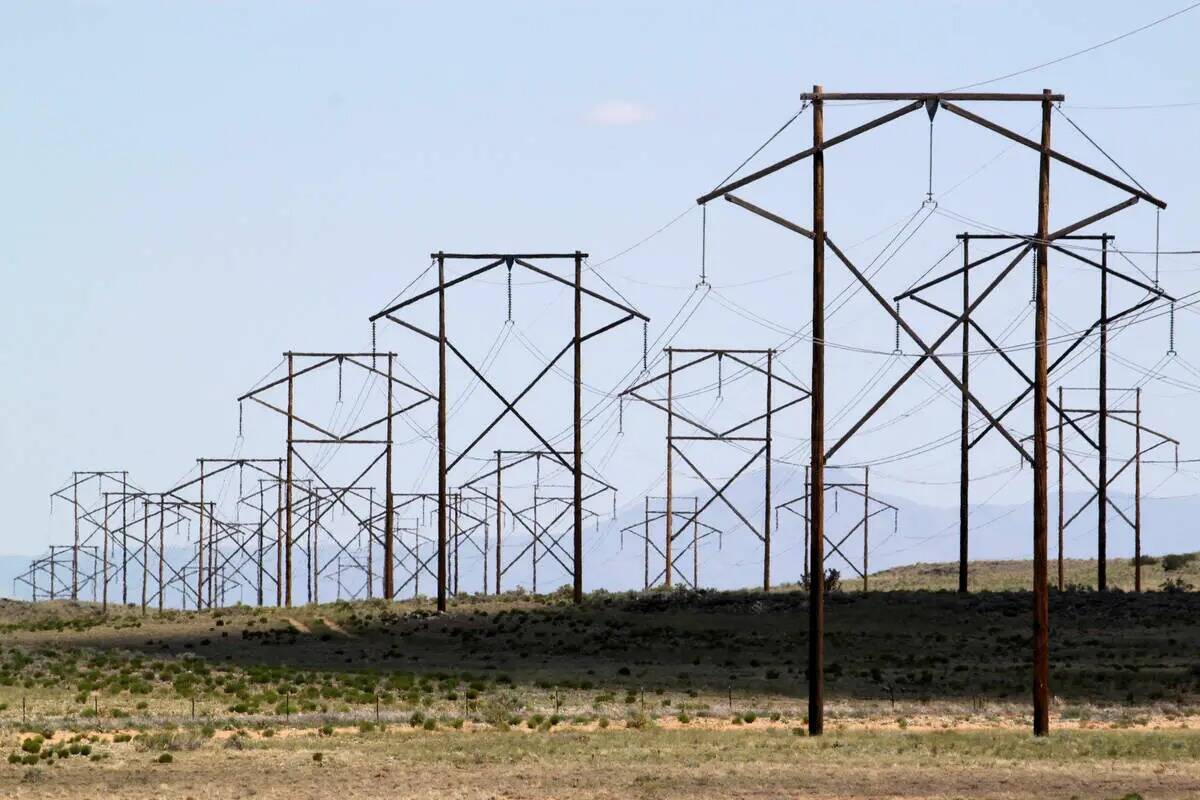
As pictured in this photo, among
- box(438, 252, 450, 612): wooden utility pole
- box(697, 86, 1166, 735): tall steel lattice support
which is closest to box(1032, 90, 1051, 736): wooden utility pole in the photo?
box(697, 86, 1166, 735): tall steel lattice support

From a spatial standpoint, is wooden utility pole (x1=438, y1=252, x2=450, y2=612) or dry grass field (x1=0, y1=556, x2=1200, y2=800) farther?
wooden utility pole (x1=438, y1=252, x2=450, y2=612)

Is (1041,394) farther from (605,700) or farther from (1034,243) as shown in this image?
(605,700)

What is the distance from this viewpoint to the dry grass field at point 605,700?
37.7 m

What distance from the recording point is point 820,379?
1654 inches

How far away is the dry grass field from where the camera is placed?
37.7m

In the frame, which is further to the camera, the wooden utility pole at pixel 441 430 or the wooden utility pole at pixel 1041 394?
the wooden utility pole at pixel 441 430

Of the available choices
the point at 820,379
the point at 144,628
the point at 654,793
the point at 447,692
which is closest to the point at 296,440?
the point at 144,628

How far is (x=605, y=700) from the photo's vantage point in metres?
56.2

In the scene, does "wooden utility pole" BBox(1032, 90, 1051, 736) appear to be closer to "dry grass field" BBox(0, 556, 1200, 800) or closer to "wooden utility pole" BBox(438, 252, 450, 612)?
"dry grass field" BBox(0, 556, 1200, 800)

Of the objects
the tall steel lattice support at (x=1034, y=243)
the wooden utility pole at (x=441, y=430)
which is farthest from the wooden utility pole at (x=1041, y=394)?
the wooden utility pole at (x=441, y=430)

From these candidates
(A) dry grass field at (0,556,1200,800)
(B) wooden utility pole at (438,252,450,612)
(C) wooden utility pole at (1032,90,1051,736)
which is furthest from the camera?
(B) wooden utility pole at (438,252,450,612)

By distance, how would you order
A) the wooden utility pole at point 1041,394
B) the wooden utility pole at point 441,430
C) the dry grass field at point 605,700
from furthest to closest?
the wooden utility pole at point 441,430, the wooden utility pole at point 1041,394, the dry grass field at point 605,700

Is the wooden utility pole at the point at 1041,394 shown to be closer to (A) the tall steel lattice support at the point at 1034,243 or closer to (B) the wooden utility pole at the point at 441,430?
(A) the tall steel lattice support at the point at 1034,243

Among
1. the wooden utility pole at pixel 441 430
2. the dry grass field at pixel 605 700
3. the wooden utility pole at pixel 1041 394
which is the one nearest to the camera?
the dry grass field at pixel 605 700
